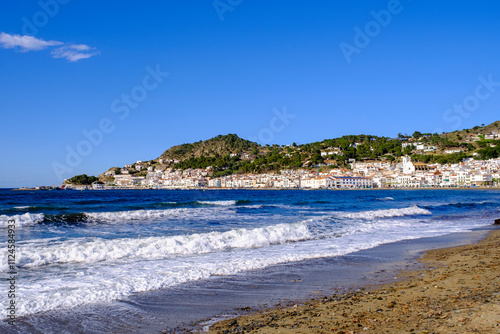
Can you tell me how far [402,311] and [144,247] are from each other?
8054 millimetres

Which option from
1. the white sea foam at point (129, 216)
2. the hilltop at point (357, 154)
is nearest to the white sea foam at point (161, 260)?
the white sea foam at point (129, 216)

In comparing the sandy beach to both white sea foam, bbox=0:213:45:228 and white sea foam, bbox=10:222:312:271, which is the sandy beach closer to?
white sea foam, bbox=10:222:312:271

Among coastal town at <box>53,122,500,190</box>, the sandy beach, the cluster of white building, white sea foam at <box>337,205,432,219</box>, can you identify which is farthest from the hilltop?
the sandy beach

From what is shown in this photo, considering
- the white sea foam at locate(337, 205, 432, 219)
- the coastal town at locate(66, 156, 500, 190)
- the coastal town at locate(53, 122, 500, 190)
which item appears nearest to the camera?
the white sea foam at locate(337, 205, 432, 219)

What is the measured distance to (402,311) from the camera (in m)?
5.00

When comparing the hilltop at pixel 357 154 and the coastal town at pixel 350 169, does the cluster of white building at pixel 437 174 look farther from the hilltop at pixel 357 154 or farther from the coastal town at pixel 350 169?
the hilltop at pixel 357 154

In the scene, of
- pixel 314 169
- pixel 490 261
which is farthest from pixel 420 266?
pixel 314 169

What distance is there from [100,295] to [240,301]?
7.82ft

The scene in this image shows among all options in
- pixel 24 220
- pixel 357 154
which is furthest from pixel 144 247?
pixel 357 154

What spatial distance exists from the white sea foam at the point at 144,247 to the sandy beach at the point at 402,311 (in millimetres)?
5914

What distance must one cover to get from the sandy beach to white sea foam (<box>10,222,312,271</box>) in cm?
591

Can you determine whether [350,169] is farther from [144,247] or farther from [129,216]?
[144,247]

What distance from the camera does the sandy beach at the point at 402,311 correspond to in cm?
429

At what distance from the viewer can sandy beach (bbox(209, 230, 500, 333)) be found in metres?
4.29
